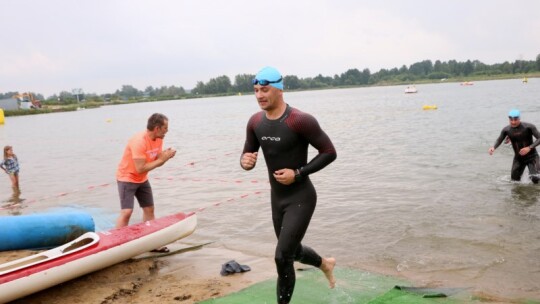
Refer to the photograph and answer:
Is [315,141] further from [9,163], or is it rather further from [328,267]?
[9,163]

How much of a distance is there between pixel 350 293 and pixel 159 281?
7.86 feet

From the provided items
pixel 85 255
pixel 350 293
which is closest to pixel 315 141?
pixel 350 293

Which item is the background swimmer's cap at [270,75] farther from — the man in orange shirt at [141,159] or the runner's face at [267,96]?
the man in orange shirt at [141,159]

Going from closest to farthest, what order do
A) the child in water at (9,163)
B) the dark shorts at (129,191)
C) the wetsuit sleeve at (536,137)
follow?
the dark shorts at (129,191) < the wetsuit sleeve at (536,137) < the child in water at (9,163)

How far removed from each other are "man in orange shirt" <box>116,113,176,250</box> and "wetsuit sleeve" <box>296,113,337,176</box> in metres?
2.85

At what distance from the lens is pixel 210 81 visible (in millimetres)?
189750

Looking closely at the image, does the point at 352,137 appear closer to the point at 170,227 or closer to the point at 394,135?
the point at 394,135

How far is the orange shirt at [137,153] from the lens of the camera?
680 cm

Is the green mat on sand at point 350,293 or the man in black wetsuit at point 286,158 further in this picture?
the green mat on sand at point 350,293

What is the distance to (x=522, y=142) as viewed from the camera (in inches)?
444

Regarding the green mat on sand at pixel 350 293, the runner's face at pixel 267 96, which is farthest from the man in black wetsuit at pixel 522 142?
the runner's face at pixel 267 96

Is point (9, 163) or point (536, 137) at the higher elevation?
point (536, 137)

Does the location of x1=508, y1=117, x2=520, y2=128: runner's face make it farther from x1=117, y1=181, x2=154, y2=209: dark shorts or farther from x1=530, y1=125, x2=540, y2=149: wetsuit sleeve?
x1=117, y1=181, x2=154, y2=209: dark shorts

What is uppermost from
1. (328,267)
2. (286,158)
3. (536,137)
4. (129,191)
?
(286,158)
